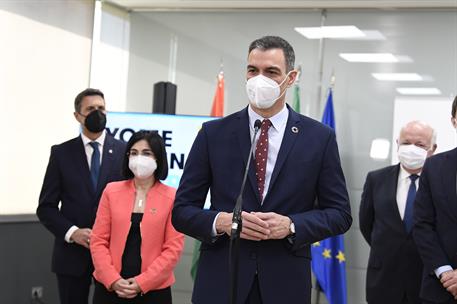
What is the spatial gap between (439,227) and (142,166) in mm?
1656

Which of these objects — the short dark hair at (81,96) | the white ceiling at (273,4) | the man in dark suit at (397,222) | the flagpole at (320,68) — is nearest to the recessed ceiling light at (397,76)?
the flagpole at (320,68)

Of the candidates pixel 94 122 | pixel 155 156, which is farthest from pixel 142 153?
pixel 94 122

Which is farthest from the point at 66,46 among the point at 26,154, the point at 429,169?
the point at 429,169

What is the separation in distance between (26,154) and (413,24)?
376 centimetres

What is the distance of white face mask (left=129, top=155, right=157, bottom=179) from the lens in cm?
406

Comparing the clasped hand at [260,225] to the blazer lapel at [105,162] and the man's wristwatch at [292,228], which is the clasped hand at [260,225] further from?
the blazer lapel at [105,162]

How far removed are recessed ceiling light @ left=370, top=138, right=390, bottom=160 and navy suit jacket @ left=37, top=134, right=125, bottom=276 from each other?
305 centimetres

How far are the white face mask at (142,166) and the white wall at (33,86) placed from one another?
2289mm

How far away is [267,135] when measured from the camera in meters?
2.50

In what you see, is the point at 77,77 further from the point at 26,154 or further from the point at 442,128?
the point at 442,128

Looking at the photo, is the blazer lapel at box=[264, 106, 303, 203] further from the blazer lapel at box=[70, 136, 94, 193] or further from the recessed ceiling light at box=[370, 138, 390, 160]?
the recessed ceiling light at box=[370, 138, 390, 160]

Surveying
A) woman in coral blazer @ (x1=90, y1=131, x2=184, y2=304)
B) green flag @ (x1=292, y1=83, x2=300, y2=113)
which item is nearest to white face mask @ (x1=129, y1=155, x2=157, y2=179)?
woman in coral blazer @ (x1=90, y1=131, x2=184, y2=304)

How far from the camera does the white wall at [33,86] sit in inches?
235

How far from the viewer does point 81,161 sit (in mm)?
4465
